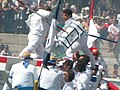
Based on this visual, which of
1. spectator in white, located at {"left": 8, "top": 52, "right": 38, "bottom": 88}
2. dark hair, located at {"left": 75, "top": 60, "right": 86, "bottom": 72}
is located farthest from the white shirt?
dark hair, located at {"left": 75, "top": 60, "right": 86, "bottom": 72}

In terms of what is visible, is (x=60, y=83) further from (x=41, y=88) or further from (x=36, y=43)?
(x=36, y=43)

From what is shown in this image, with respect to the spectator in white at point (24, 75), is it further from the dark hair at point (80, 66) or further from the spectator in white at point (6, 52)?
the spectator in white at point (6, 52)

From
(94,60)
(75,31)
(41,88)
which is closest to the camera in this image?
(41,88)

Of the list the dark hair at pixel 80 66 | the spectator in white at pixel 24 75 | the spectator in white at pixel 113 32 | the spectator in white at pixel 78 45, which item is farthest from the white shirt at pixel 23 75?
the spectator in white at pixel 113 32

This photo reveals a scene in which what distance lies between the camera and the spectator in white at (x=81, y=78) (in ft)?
40.0

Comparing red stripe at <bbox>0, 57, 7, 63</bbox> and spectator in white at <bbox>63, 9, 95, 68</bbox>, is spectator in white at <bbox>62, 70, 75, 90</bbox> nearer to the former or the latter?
spectator in white at <bbox>63, 9, 95, 68</bbox>

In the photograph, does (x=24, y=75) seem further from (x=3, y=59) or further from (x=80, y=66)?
(x=3, y=59)

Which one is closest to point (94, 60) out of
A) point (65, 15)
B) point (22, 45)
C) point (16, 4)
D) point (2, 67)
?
point (65, 15)

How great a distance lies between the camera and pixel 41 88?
39.0 ft

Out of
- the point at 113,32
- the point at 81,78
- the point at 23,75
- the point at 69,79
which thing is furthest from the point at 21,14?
the point at 69,79

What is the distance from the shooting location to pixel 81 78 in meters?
12.3

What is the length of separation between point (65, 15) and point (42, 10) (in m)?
2.06

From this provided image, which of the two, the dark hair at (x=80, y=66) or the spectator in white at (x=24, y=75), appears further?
the spectator in white at (x=24, y=75)

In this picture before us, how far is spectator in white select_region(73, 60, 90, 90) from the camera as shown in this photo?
12195 millimetres
